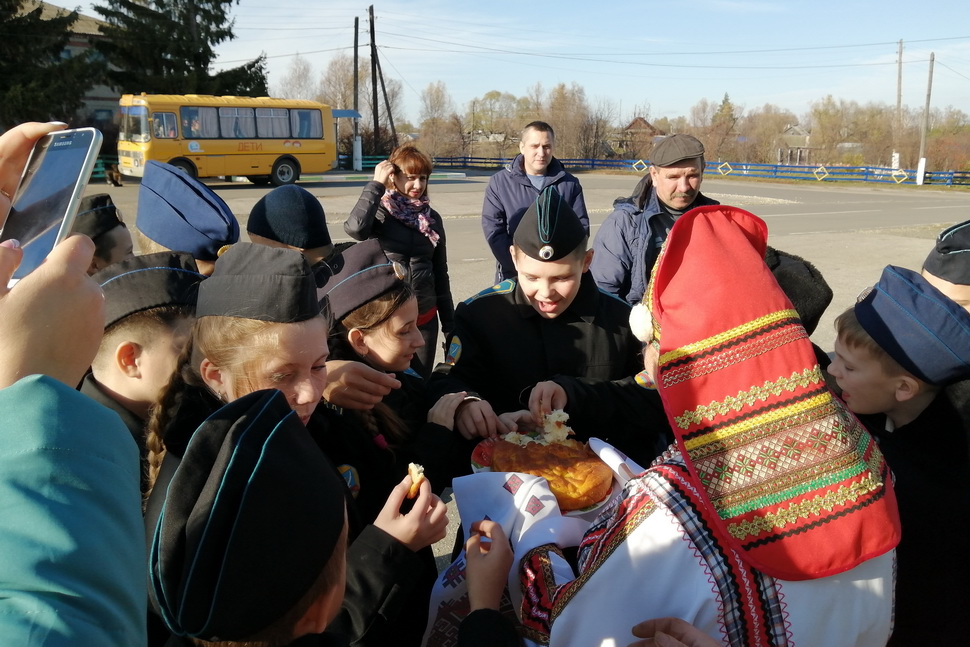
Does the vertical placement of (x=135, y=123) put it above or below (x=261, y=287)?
above

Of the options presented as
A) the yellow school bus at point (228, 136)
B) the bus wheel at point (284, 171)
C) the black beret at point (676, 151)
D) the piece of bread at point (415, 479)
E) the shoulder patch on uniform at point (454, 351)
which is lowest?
the piece of bread at point (415, 479)

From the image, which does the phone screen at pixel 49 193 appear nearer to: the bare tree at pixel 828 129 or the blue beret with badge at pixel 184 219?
the blue beret with badge at pixel 184 219

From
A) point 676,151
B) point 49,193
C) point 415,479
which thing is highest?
point 676,151

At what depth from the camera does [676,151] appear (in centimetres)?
443

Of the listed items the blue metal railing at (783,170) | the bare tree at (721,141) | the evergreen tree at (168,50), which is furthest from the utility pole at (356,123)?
the bare tree at (721,141)

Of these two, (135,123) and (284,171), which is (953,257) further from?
(284,171)

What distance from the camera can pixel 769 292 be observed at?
145 centimetres

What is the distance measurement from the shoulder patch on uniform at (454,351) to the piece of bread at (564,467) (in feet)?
2.08

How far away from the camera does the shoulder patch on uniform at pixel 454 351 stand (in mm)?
2791

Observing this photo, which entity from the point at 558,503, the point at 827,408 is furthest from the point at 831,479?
the point at 558,503

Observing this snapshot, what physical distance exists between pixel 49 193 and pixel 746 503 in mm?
1655

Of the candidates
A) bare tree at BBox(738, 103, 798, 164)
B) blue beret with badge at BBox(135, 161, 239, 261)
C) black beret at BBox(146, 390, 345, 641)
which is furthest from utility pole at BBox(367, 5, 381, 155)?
black beret at BBox(146, 390, 345, 641)

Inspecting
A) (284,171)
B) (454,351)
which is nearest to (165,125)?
(284,171)

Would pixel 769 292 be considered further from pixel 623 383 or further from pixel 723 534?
pixel 623 383
